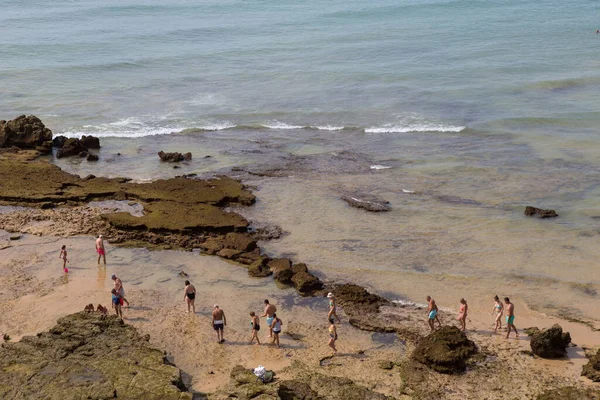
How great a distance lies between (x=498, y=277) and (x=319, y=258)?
5.76m

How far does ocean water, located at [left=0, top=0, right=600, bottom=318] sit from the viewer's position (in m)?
22.0

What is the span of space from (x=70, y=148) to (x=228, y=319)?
56.2 feet

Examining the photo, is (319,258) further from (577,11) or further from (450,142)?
(577,11)

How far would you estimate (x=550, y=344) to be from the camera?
1580 cm

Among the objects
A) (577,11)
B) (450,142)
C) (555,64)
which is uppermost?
(577,11)

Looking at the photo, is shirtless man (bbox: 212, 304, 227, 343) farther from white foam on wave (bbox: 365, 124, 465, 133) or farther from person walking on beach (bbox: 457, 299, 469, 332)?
white foam on wave (bbox: 365, 124, 465, 133)

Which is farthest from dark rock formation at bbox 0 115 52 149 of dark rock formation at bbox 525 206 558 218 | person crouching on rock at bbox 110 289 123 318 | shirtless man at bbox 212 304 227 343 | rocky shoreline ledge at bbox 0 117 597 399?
dark rock formation at bbox 525 206 558 218

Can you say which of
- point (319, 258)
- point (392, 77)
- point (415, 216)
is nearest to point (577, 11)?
point (392, 77)

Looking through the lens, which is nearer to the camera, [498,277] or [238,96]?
[498,277]

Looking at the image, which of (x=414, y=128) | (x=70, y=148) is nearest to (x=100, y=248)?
(x=70, y=148)

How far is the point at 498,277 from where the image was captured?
20.4 m

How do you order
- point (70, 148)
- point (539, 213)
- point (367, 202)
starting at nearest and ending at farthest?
1. point (539, 213)
2. point (367, 202)
3. point (70, 148)

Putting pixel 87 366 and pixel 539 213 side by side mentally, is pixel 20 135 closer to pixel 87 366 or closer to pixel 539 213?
pixel 87 366

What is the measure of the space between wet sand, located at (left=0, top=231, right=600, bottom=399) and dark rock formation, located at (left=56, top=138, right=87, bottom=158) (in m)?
9.23
